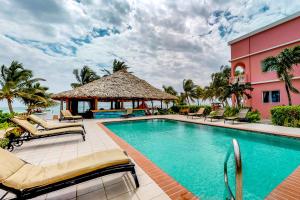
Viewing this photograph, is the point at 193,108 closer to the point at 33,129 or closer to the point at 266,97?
the point at 266,97

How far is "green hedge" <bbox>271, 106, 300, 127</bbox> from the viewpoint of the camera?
31.0ft

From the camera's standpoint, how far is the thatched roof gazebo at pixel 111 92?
1797 centimetres

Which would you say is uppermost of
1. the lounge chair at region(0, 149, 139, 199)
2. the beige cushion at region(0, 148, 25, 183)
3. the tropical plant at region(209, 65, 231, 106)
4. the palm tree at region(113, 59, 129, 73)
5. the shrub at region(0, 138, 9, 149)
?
the palm tree at region(113, 59, 129, 73)

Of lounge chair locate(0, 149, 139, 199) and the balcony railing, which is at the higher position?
the balcony railing

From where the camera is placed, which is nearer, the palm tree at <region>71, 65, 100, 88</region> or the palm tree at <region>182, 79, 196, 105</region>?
the palm tree at <region>71, 65, 100, 88</region>

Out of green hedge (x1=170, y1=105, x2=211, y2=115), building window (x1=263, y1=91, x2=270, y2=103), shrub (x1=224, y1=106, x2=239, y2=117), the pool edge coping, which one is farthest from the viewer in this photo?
green hedge (x1=170, y1=105, x2=211, y2=115)

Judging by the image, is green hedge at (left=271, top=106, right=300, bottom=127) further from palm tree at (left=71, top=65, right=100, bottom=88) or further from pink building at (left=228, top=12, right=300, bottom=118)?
palm tree at (left=71, top=65, right=100, bottom=88)

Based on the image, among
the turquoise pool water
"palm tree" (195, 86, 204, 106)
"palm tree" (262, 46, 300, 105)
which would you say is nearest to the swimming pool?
the turquoise pool water

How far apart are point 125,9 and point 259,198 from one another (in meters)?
11.4

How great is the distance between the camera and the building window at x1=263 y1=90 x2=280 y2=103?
49.2 ft

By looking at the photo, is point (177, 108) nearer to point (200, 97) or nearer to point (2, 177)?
point (200, 97)

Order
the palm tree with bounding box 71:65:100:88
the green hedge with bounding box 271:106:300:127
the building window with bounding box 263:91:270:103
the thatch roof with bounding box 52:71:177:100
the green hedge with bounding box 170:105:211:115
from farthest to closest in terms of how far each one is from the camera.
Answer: the palm tree with bounding box 71:65:100:88 < the green hedge with bounding box 170:105:211:115 < the thatch roof with bounding box 52:71:177:100 < the building window with bounding box 263:91:270:103 < the green hedge with bounding box 271:106:300:127

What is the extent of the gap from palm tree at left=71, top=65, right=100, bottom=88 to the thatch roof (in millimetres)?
12440

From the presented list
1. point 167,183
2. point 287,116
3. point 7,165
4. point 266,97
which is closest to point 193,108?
point 266,97
